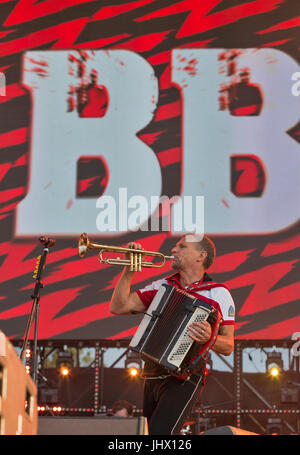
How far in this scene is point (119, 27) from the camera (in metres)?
6.90

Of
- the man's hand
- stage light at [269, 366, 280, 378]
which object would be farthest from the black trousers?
stage light at [269, 366, 280, 378]

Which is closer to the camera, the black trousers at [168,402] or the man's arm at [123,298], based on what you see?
the black trousers at [168,402]

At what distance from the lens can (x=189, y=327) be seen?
354 cm

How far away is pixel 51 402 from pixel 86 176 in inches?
91.4

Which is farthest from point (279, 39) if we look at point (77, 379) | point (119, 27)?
point (77, 379)

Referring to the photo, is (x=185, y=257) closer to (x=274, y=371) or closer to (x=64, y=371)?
(x=274, y=371)

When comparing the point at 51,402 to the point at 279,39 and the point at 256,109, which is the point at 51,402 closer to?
the point at 256,109

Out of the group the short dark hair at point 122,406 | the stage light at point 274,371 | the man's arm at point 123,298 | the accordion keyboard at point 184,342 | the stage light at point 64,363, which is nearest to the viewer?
the accordion keyboard at point 184,342

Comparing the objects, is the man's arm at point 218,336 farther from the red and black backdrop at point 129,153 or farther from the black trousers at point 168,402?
the red and black backdrop at point 129,153

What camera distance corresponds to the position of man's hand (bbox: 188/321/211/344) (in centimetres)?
350

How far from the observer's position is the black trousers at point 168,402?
11.2 feet

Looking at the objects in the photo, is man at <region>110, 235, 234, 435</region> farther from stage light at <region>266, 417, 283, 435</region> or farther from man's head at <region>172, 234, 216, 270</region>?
stage light at <region>266, 417, 283, 435</region>

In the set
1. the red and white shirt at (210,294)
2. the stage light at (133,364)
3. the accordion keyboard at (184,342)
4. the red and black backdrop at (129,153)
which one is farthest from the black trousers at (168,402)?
the stage light at (133,364)
